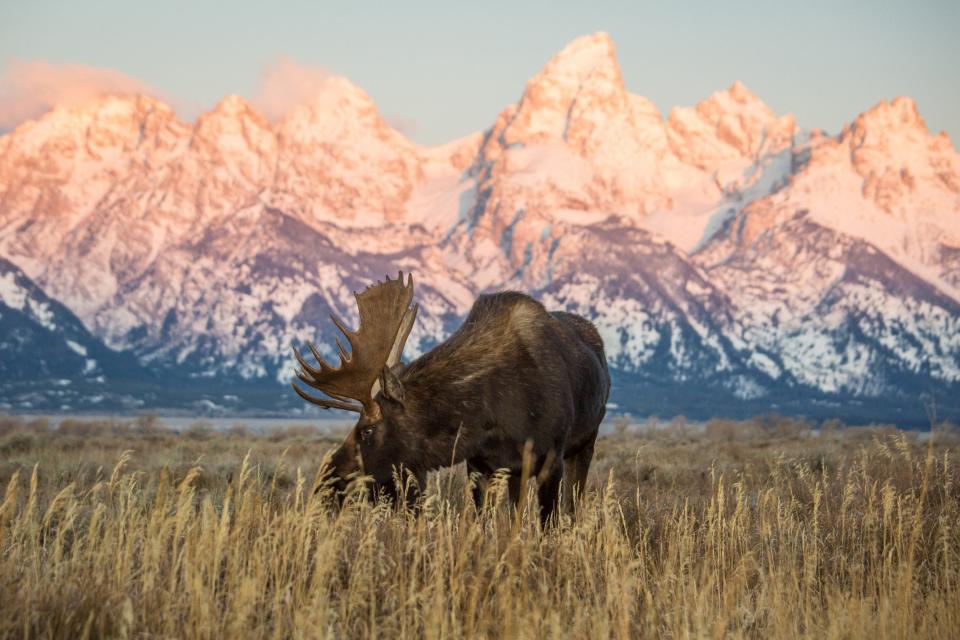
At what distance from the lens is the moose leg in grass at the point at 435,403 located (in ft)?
26.2

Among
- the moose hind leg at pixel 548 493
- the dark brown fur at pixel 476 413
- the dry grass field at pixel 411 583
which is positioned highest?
the dark brown fur at pixel 476 413

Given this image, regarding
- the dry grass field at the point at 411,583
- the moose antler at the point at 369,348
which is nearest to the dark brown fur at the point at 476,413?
the moose antler at the point at 369,348

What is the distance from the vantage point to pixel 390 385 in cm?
797

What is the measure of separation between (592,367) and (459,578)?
448 centimetres

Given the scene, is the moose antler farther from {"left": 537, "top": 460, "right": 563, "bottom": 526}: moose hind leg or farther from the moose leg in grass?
{"left": 537, "top": 460, "right": 563, "bottom": 526}: moose hind leg

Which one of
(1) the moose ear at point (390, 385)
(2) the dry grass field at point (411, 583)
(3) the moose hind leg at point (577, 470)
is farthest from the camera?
(3) the moose hind leg at point (577, 470)

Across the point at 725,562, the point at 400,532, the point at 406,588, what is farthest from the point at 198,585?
the point at 725,562

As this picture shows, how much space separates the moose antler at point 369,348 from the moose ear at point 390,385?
0.18 feet

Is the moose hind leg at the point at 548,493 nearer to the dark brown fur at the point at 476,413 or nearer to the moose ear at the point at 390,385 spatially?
the dark brown fur at the point at 476,413

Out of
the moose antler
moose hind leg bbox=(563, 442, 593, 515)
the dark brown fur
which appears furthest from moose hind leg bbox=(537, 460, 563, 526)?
moose hind leg bbox=(563, 442, 593, 515)

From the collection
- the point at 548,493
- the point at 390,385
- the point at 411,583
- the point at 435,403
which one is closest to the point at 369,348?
the point at 390,385

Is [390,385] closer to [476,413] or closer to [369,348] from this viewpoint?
[369,348]

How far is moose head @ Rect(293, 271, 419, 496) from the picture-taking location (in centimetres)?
797

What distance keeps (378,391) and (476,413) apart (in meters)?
0.78
